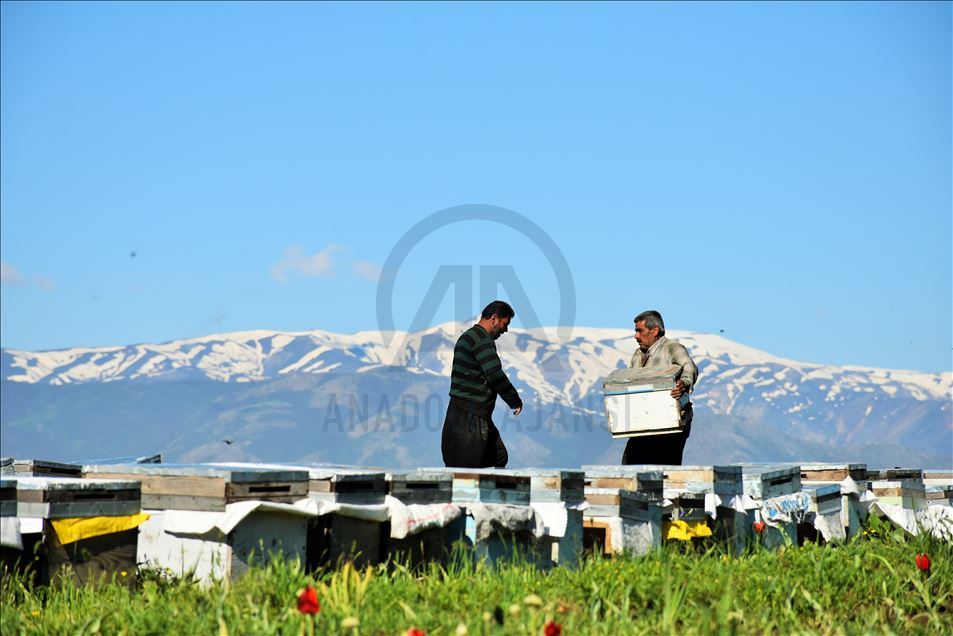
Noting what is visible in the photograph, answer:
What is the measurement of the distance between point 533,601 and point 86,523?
10.5 ft

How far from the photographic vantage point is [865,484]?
13.0 metres

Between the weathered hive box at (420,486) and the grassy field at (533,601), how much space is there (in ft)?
1.76

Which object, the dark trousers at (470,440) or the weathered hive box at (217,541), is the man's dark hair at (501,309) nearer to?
the dark trousers at (470,440)

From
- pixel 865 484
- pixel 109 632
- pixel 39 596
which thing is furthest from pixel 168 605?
pixel 865 484

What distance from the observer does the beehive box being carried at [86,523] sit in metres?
8.02

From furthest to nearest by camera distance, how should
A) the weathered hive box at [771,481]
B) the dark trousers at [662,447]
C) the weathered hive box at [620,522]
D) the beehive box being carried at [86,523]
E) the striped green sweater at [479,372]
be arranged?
the dark trousers at [662,447] < the striped green sweater at [479,372] < the weathered hive box at [771,481] < the weathered hive box at [620,522] < the beehive box being carried at [86,523]

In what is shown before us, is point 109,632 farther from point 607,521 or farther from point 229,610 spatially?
point 607,521

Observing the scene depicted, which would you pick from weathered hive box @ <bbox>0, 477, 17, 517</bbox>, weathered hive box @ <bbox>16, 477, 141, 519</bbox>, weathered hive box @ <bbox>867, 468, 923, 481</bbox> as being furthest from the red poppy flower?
weathered hive box @ <bbox>867, 468, 923, 481</bbox>

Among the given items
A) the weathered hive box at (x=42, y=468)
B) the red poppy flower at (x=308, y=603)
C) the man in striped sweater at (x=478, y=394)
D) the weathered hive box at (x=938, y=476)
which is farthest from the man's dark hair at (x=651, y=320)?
the red poppy flower at (x=308, y=603)

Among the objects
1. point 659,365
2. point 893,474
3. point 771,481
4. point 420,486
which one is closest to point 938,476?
point 893,474

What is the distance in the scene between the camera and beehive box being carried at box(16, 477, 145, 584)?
8016 millimetres

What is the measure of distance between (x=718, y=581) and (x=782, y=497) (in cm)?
370

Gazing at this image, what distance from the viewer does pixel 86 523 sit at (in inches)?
323

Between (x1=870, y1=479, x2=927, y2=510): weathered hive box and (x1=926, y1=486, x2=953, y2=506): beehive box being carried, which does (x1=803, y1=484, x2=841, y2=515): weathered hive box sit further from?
(x1=926, y1=486, x2=953, y2=506): beehive box being carried
